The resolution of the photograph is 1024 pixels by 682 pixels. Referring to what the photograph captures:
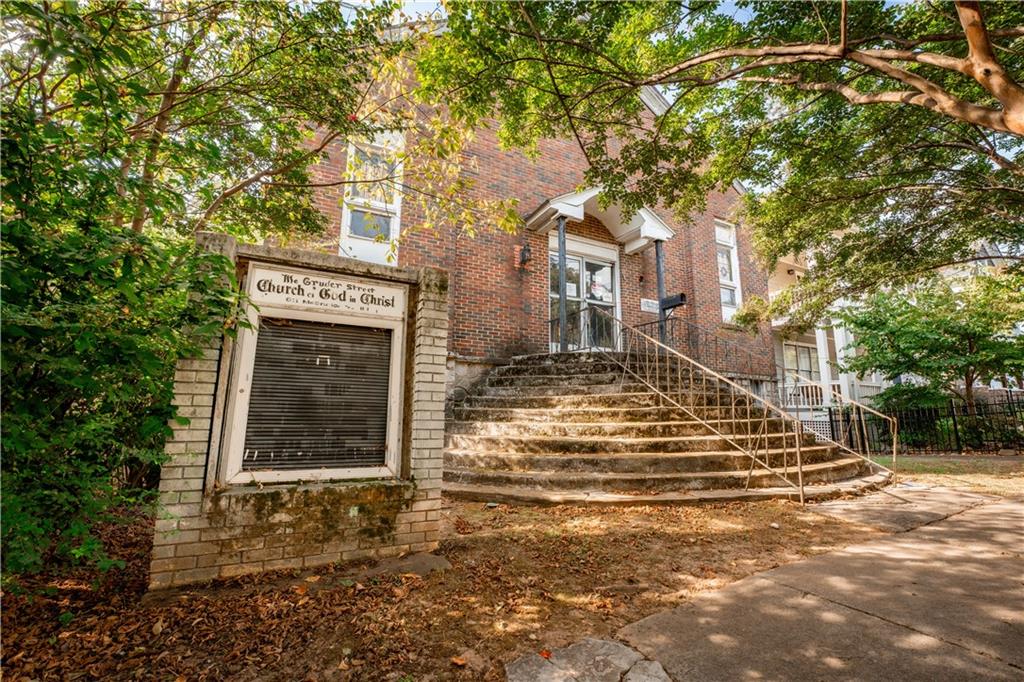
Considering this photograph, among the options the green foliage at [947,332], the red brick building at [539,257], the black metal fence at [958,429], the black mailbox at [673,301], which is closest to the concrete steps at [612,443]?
the red brick building at [539,257]

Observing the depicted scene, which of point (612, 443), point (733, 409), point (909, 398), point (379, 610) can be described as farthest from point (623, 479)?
point (909, 398)

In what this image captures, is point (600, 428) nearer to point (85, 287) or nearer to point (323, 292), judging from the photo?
point (323, 292)

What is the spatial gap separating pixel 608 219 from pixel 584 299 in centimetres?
219

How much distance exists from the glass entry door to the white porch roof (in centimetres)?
82

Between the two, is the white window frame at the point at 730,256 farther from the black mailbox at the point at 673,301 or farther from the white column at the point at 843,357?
the white column at the point at 843,357

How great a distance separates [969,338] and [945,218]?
6553 millimetres

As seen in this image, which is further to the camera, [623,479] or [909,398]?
[909,398]

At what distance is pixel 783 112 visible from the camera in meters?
6.61

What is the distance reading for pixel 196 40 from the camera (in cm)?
367

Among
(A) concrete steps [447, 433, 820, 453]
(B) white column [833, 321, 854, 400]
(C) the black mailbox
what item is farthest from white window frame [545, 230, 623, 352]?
(B) white column [833, 321, 854, 400]

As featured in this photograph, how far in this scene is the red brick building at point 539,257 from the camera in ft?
29.8

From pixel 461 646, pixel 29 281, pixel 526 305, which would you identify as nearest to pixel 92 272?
pixel 29 281

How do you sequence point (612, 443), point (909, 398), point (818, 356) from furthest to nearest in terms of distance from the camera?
point (818, 356), point (909, 398), point (612, 443)

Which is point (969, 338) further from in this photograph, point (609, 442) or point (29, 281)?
point (29, 281)
